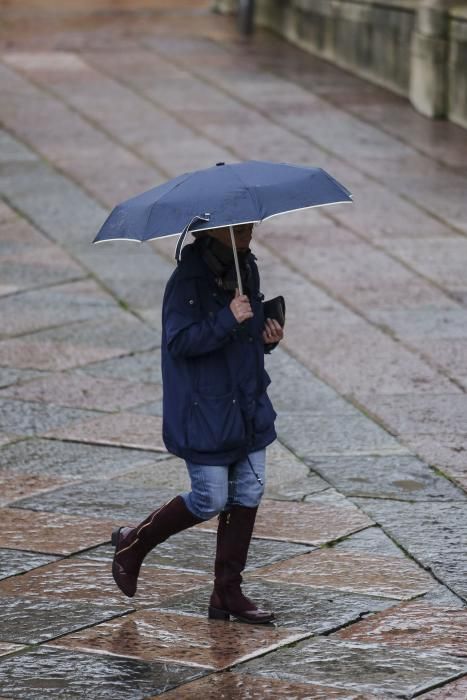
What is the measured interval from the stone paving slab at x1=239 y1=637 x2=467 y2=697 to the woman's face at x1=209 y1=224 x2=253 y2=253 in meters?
1.34

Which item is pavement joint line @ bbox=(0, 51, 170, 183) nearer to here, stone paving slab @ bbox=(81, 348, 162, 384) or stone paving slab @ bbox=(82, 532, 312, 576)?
stone paving slab @ bbox=(81, 348, 162, 384)

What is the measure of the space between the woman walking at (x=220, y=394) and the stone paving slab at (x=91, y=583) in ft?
1.08

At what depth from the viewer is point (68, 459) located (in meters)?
6.75

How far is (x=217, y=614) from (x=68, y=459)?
6.33 ft

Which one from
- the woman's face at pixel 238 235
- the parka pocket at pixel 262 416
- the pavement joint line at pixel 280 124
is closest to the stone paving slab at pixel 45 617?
the parka pocket at pixel 262 416

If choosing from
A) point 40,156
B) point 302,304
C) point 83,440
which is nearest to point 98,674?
point 83,440

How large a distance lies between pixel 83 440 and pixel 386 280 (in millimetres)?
3146

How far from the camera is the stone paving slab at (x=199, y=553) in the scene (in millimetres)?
5531

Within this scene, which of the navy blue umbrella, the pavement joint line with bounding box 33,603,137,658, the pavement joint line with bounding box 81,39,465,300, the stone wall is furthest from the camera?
the stone wall

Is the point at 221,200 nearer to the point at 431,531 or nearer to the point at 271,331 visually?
the point at 271,331

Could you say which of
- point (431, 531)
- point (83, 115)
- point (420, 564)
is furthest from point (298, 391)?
point (83, 115)

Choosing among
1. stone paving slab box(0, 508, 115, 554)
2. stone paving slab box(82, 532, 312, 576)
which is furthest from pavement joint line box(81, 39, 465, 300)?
stone paving slab box(0, 508, 115, 554)

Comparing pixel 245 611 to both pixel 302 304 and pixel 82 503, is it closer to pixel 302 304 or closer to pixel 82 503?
pixel 82 503

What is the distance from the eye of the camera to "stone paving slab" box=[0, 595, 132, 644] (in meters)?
4.85
